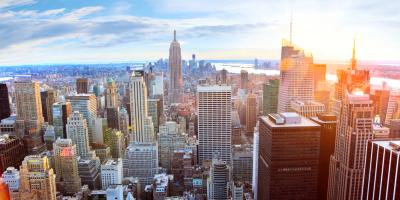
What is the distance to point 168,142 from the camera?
11.9 meters

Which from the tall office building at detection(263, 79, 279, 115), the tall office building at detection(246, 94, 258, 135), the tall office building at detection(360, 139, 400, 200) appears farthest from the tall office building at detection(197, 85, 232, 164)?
the tall office building at detection(360, 139, 400, 200)

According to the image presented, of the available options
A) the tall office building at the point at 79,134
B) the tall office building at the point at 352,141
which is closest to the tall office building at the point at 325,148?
the tall office building at the point at 352,141

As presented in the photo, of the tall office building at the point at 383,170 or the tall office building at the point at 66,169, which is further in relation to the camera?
the tall office building at the point at 66,169

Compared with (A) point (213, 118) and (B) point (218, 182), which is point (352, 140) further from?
(A) point (213, 118)

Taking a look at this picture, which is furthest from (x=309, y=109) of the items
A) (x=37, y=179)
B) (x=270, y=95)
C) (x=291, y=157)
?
(x=37, y=179)

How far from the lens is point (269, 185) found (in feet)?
20.7

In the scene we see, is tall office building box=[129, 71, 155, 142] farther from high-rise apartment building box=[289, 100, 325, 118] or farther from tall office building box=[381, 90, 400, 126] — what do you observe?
tall office building box=[381, 90, 400, 126]

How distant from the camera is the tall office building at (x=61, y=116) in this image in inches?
459

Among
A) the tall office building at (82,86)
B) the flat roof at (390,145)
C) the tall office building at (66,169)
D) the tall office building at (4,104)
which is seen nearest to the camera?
the flat roof at (390,145)

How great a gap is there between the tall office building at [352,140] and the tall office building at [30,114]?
901cm

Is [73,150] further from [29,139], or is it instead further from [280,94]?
[280,94]

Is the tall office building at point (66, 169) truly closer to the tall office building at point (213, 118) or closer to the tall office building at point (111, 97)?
the tall office building at point (213, 118)

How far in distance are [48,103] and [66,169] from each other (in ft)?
16.1

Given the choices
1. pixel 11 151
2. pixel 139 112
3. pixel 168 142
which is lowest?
pixel 168 142
